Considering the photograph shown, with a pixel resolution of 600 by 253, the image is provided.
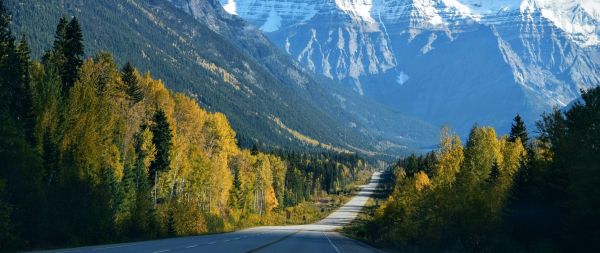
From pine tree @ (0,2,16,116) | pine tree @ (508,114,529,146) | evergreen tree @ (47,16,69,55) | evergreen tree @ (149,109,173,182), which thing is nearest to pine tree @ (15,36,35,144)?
pine tree @ (0,2,16,116)

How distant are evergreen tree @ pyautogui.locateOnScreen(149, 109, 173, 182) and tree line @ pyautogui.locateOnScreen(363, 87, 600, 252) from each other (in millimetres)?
23210

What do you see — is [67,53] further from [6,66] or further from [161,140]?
[6,66]

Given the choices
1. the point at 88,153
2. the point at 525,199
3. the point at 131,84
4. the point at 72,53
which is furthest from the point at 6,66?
the point at 525,199

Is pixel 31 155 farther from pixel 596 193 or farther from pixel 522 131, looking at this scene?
pixel 522 131

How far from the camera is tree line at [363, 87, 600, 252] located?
3650 cm

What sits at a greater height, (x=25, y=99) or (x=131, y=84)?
(x=131, y=84)

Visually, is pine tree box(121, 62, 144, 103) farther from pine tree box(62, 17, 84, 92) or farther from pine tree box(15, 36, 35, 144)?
pine tree box(15, 36, 35, 144)

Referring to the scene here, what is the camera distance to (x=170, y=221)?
216 ft

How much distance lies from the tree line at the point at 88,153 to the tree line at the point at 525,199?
864 inches

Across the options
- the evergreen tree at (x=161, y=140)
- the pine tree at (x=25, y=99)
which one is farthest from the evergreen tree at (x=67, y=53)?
the evergreen tree at (x=161, y=140)

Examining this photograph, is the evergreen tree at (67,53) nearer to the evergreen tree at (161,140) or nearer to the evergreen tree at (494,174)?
the evergreen tree at (161,140)

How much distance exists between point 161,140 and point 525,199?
38.2 meters

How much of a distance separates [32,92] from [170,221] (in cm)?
2131

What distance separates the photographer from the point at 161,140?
7281 cm
